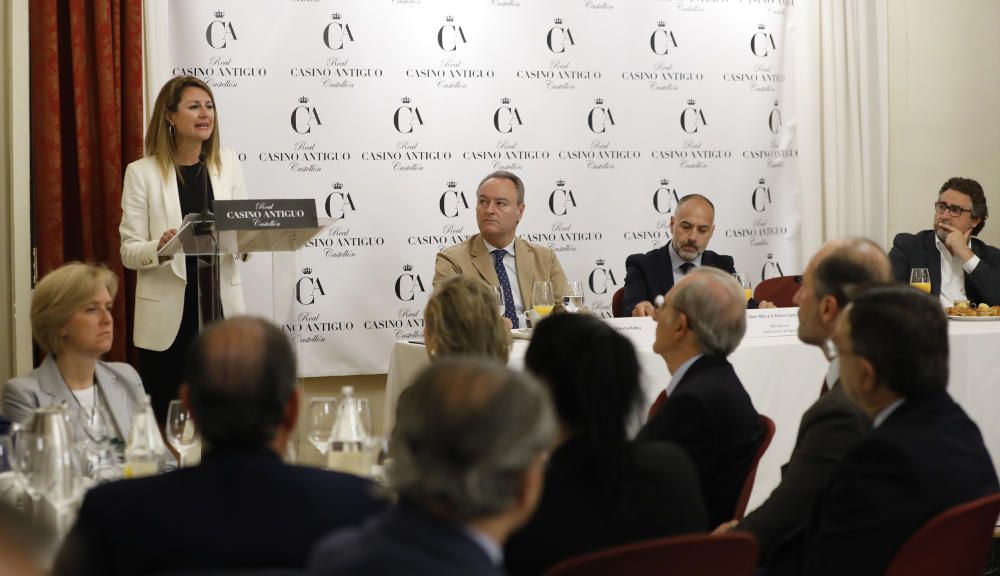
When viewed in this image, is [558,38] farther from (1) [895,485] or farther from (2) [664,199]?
(1) [895,485]

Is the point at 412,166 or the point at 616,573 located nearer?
the point at 616,573

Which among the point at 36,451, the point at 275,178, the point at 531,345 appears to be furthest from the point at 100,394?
the point at 275,178

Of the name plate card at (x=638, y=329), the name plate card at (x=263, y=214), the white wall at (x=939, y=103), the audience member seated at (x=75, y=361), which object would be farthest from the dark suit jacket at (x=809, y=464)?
the white wall at (x=939, y=103)

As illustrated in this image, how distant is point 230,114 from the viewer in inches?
230

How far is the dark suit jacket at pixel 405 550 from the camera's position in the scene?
130cm

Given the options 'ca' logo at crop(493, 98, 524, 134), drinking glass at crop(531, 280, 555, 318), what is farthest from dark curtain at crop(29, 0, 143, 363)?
drinking glass at crop(531, 280, 555, 318)

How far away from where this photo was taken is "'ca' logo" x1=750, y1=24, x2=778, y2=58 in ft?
22.6

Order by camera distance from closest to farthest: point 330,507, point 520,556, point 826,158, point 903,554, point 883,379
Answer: point 330,507 → point 520,556 → point 903,554 → point 883,379 → point 826,158

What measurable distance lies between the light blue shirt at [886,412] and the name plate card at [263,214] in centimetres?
235

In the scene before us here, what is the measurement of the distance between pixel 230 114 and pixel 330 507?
14.6 ft

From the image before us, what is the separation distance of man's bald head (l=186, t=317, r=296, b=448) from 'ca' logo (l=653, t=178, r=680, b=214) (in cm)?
498

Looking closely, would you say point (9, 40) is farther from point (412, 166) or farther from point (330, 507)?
point (330, 507)

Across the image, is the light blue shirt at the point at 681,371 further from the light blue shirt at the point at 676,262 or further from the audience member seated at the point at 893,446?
the light blue shirt at the point at 676,262

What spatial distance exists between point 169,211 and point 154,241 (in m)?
0.16
